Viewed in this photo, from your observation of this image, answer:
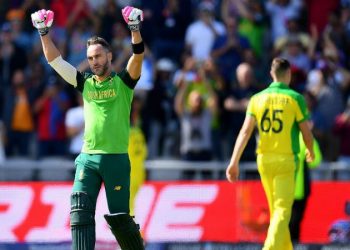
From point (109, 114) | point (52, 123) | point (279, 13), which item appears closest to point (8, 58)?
point (52, 123)

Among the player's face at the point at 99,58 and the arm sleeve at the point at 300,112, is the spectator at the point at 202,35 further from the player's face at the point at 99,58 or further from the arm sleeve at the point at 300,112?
the player's face at the point at 99,58

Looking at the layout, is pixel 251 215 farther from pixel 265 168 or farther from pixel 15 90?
pixel 15 90

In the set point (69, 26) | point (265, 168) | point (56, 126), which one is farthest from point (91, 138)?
point (69, 26)

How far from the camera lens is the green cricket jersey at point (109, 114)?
10703mm

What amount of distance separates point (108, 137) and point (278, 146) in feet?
7.86

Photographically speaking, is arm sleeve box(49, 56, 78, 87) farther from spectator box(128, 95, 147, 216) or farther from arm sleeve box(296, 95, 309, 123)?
spectator box(128, 95, 147, 216)

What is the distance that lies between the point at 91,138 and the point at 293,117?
2.66 m

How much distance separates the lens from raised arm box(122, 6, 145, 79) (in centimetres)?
1056

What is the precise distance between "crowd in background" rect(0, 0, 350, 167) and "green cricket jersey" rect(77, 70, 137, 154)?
7.02 m

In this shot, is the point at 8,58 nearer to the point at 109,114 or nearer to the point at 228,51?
the point at 228,51

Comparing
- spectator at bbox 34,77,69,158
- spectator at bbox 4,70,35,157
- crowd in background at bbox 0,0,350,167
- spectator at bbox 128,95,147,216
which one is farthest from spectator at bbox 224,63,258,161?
spectator at bbox 4,70,35,157

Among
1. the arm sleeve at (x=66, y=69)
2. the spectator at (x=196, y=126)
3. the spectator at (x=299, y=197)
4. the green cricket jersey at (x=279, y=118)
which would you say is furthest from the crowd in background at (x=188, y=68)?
the arm sleeve at (x=66, y=69)

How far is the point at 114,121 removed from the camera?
10742mm

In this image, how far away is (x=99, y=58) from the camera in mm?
10672
